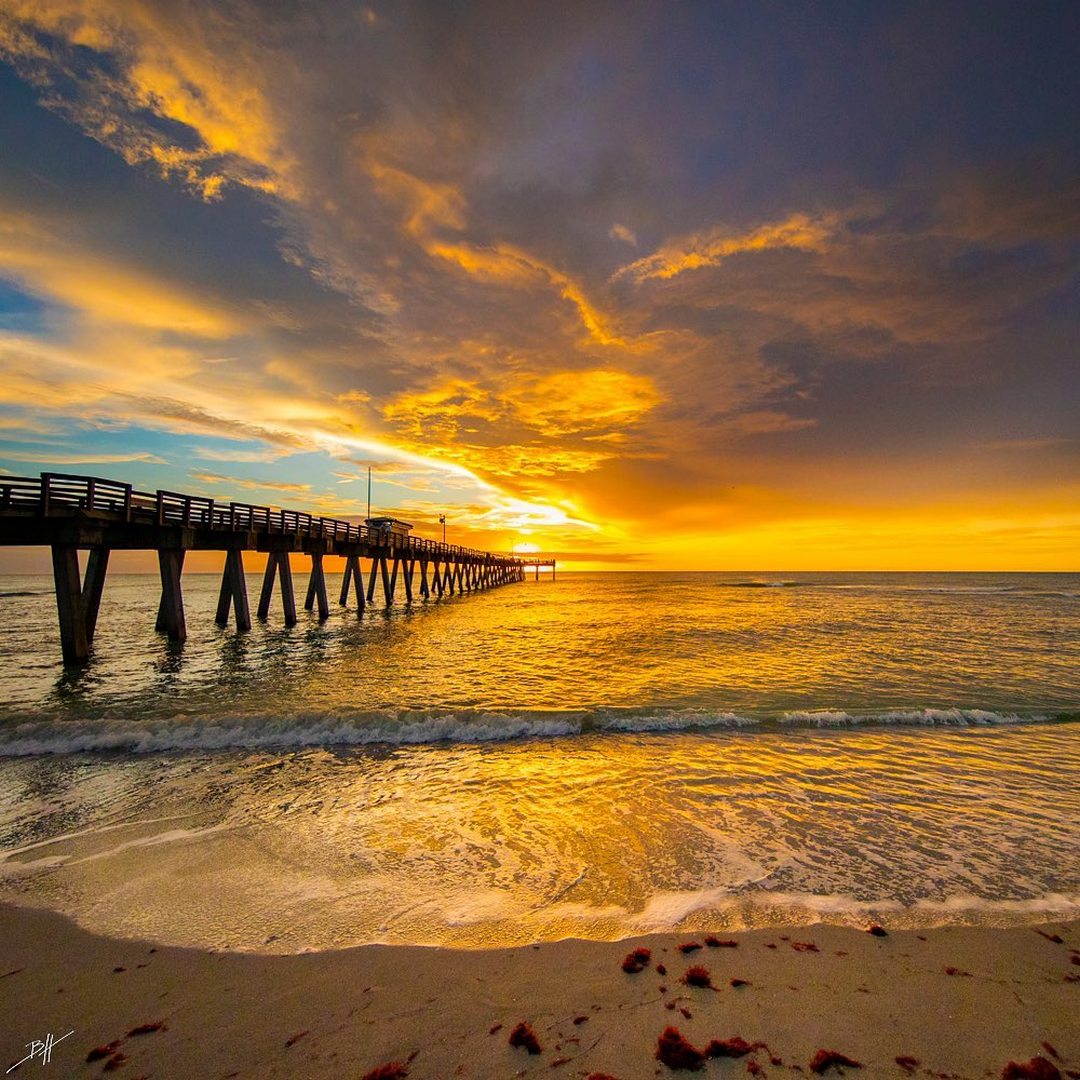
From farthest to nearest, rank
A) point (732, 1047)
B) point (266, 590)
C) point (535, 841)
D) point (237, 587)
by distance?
point (266, 590), point (237, 587), point (535, 841), point (732, 1047)

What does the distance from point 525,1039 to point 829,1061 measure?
5.16 ft

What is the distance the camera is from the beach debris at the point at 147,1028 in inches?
115

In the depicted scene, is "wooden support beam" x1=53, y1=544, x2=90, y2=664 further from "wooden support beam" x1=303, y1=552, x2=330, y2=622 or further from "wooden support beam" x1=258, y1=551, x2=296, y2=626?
"wooden support beam" x1=303, y1=552, x2=330, y2=622

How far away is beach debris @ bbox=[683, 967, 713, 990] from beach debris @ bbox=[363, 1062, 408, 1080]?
5.76 ft

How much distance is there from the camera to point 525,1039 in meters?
2.76

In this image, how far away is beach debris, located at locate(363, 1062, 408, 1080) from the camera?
8.29ft

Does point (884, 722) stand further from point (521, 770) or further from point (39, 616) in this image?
point (39, 616)

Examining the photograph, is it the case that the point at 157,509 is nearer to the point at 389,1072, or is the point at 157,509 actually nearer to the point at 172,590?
the point at 172,590

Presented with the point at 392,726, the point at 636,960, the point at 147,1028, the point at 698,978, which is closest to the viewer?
the point at 147,1028

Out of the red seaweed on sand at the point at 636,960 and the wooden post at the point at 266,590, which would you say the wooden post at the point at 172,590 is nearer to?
the wooden post at the point at 266,590

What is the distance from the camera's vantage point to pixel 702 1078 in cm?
251

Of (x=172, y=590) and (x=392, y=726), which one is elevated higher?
(x=172, y=590)

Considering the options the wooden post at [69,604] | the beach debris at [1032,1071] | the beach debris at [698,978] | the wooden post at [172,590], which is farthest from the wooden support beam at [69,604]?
the beach debris at [1032,1071]
